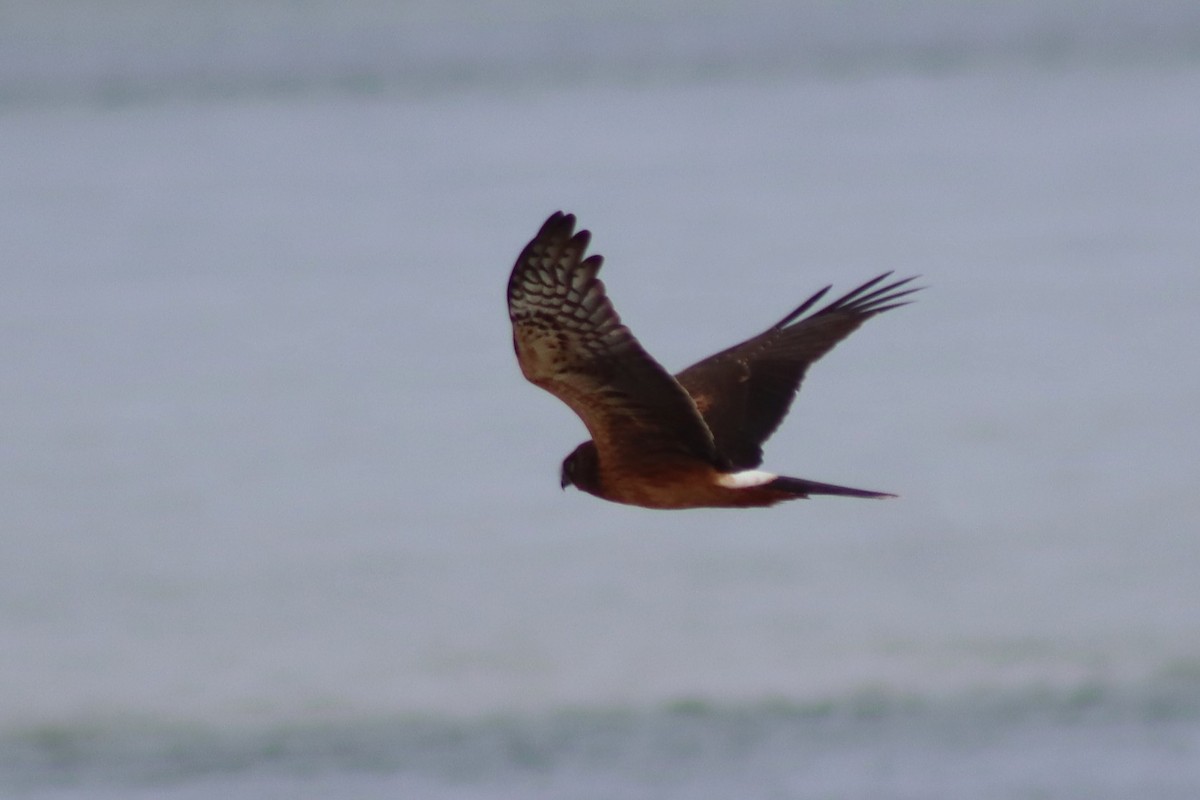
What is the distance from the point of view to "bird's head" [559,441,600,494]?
5879mm

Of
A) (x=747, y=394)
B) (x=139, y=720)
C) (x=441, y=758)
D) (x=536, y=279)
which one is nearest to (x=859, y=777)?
(x=441, y=758)

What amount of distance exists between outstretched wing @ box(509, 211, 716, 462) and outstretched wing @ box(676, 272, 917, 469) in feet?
1.60

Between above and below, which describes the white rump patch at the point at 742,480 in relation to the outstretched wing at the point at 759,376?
below

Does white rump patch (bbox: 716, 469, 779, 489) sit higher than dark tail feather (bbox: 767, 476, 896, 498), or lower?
higher

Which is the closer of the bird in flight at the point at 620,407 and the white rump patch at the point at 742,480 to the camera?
the bird in flight at the point at 620,407

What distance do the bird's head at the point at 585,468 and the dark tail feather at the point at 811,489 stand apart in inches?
18.2

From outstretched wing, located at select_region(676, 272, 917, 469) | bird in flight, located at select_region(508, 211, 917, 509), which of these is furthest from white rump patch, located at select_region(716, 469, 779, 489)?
outstretched wing, located at select_region(676, 272, 917, 469)

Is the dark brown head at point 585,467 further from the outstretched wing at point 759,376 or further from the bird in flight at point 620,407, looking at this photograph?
the outstretched wing at point 759,376

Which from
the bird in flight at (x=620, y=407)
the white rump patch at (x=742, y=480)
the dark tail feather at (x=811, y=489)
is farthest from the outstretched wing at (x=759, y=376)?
the dark tail feather at (x=811, y=489)

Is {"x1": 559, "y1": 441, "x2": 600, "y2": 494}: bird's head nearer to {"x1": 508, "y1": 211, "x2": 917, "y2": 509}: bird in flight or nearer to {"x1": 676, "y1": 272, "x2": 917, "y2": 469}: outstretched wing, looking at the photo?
{"x1": 508, "y1": 211, "x2": 917, "y2": 509}: bird in flight

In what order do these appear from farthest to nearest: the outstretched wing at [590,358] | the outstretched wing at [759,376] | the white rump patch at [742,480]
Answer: the outstretched wing at [759,376]
the white rump patch at [742,480]
the outstretched wing at [590,358]

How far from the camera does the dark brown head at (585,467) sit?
5875 millimetres

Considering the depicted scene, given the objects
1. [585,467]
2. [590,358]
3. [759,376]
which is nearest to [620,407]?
[590,358]

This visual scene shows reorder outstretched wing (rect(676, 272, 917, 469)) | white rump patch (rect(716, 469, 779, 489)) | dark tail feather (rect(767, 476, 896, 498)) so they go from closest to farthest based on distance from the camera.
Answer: dark tail feather (rect(767, 476, 896, 498)) < white rump patch (rect(716, 469, 779, 489)) < outstretched wing (rect(676, 272, 917, 469))
